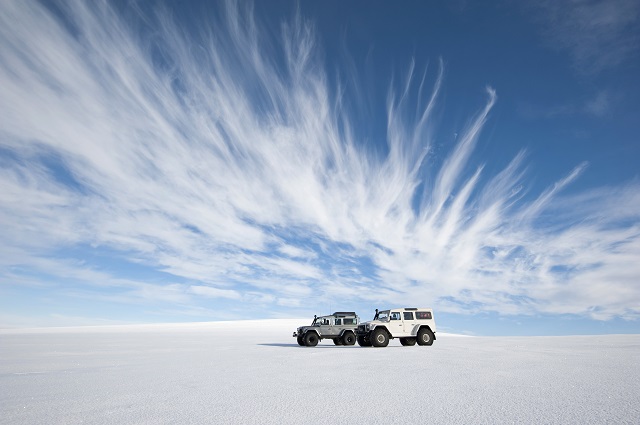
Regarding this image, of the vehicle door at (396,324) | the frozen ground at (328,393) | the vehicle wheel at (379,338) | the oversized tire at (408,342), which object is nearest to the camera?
the frozen ground at (328,393)

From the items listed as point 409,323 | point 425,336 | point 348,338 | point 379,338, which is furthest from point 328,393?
point 348,338

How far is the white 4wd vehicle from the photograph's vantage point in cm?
2083

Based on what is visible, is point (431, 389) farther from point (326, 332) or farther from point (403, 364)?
point (326, 332)

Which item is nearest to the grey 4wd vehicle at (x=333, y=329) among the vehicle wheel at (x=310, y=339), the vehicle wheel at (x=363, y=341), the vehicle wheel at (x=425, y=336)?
the vehicle wheel at (x=310, y=339)

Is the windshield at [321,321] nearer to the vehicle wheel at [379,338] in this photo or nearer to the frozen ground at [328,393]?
the vehicle wheel at [379,338]

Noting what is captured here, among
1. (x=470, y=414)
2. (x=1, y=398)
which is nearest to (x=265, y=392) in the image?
(x=470, y=414)

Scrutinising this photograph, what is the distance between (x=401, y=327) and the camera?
21.4 m

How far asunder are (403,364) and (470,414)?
21.1 ft

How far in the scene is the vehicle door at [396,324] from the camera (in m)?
21.2

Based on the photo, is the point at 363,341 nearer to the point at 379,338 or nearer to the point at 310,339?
the point at 379,338

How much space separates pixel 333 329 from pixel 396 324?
4.35 m

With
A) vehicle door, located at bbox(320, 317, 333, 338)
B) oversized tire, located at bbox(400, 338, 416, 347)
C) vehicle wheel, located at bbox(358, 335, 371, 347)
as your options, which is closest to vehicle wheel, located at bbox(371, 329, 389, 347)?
vehicle wheel, located at bbox(358, 335, 371, 347)

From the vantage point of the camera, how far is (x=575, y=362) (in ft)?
40.5

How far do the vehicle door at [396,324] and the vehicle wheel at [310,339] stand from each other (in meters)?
4.74
